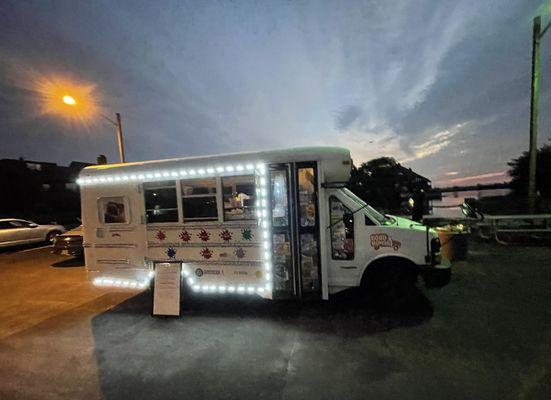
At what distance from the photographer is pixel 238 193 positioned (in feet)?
17.7

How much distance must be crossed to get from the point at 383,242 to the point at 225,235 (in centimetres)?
292

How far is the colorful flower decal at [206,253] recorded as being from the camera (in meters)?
5.54

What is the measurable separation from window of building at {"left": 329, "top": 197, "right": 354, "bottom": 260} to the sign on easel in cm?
312

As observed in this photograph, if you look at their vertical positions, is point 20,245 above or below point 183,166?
below

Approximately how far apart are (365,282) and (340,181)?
6.28 ft

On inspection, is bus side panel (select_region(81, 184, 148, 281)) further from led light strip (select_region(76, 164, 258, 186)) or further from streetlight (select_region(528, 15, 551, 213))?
streetlight (select_region(528, 15, 551, 213))

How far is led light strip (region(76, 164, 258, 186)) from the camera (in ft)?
17.4

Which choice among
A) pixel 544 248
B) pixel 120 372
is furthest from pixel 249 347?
pixel 544 248

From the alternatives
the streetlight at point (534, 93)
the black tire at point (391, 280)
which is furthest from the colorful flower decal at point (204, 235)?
the streetlight at point (534, 93)

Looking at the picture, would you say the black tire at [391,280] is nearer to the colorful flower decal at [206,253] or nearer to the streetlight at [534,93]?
the colorful flower decal at [206,253]

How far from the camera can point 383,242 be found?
5.04 metres

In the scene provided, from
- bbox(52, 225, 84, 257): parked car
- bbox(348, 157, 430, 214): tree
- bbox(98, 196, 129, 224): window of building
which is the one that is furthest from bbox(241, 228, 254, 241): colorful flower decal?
bbox(348, 157, 430, 214): tree

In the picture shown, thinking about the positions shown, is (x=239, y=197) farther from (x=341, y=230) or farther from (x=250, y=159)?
(x=341, y=230)

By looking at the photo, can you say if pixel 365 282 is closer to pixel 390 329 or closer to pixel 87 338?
pixel 390 329
